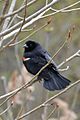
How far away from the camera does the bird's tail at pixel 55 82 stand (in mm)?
4438

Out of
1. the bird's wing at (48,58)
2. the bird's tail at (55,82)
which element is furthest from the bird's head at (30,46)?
the bird's tail at (55,82)

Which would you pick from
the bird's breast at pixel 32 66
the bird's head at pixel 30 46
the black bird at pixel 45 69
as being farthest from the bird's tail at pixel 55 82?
the bird's head at pixel 30 46

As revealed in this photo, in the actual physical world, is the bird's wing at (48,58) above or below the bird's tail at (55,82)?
above

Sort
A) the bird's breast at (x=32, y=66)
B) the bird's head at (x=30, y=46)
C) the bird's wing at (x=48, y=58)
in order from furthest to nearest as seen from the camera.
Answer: the bird's head at (x=30, y=46)
the bird's breast at (x=32, y=66)
the bird's wing at (x=48, y=58)

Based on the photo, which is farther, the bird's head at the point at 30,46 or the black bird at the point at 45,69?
the bird's head at the point at 30,46

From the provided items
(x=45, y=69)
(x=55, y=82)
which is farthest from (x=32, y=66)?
(x=55, y=82)

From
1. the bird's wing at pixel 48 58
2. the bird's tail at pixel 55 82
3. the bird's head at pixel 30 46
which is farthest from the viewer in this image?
the bird's head at pixel 30 46

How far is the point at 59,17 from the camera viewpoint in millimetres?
11039

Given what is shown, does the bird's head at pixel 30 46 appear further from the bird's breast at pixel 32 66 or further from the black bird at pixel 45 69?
the bird's breast at pixel 32 66

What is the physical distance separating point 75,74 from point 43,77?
587 cm

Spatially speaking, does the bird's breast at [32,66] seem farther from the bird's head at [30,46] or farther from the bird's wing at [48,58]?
the bird's head at [30,46]

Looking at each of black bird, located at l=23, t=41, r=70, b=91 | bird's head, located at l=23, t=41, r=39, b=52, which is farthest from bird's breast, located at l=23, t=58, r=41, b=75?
bird's head, located at l=23, t=41, r=39, b=52

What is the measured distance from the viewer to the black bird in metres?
4.51

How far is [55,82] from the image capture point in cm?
456
